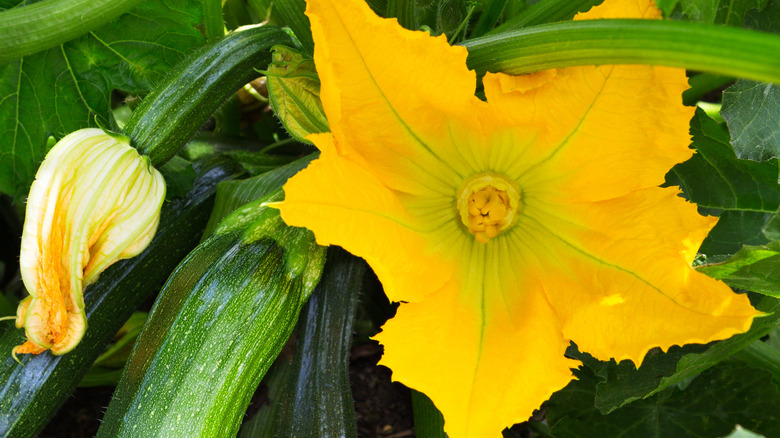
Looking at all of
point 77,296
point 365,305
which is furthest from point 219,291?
point 365,305

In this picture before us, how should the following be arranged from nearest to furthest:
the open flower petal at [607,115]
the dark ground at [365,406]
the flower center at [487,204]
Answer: the open flower petal at [607,115] → the flower center at [487,204] → the dark ground at [365,406]

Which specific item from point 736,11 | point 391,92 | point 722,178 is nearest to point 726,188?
point 722,178

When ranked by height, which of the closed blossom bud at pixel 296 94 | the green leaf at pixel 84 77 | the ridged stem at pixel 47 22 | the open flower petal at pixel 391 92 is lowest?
the open flower petal at pixel 391 92

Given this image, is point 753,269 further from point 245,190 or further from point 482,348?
point 245,190

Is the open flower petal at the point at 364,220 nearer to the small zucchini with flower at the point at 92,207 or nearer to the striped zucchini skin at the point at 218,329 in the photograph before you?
the striped zucchini skin at the point at 218,329

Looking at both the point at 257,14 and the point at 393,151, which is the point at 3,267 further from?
the point at 393,151

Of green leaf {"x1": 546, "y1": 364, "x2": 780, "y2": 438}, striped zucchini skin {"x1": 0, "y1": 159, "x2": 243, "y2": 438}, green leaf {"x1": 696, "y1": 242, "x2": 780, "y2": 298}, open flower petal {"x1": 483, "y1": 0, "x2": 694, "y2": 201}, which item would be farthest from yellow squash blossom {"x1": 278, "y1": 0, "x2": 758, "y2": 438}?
striped zucchini skin {"x1": 0, "y1": 159, "x2": 243, "y2": 438}

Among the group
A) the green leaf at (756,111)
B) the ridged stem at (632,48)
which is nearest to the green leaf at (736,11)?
the green leaf at (756,111)

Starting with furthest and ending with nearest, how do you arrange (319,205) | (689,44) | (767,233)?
1. (767,233)
2. (319,205)
3. (689,44)
